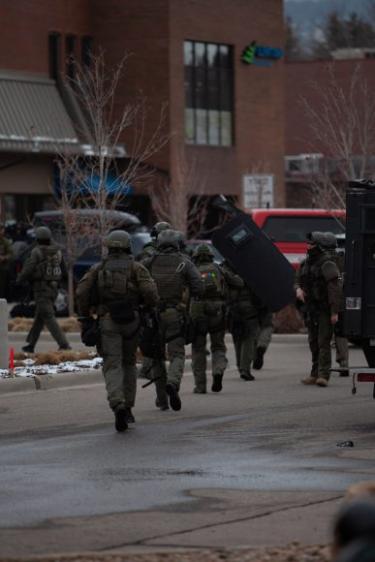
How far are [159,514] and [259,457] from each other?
9.24 feet

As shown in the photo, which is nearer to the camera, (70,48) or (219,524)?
(219,524)

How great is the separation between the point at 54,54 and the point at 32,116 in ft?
10.8

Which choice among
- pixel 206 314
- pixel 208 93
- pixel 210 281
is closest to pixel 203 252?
pixel 210 281

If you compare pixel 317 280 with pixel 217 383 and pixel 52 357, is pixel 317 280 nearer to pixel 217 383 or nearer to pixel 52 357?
pixel 217 383

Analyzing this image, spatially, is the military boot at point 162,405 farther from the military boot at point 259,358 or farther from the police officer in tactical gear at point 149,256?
the military boot at point 259,358

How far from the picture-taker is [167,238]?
15.6 metres

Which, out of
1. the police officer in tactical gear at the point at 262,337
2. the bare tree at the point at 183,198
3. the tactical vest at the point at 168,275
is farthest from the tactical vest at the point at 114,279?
the bare tree at the point at 183,198

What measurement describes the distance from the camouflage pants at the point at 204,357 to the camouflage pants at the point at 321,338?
1192mm

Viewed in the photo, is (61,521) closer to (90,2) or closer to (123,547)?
(123,547)

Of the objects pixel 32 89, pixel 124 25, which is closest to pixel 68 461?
pixel 32 89

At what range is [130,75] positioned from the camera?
174ft

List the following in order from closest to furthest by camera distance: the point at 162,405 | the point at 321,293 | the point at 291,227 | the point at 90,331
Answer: the point at 90,331, the point at 162,405, the point at 321,293, the point at 291,227

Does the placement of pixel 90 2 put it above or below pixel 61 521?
above

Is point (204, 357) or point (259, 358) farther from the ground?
point (204, 357)
